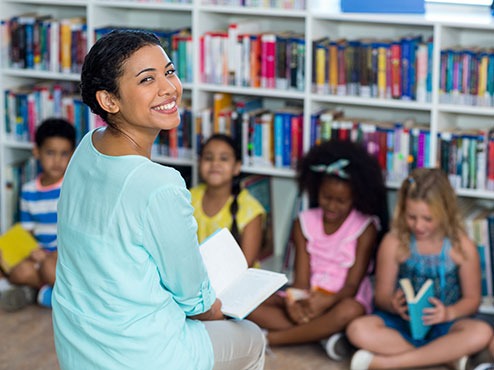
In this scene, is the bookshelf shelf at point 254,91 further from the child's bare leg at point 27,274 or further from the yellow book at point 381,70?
the child's bare leg at point 27,274

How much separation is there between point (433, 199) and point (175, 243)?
4.73ft

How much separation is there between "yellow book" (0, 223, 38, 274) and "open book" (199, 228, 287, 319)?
1.77 meters

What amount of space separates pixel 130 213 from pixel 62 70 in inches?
88.9

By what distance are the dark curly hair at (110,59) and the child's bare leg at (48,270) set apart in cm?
186

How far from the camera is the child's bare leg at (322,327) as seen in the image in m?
3.25

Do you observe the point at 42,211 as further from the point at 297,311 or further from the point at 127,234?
the point at 127,234

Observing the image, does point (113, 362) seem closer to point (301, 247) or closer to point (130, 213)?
point (130, 213)

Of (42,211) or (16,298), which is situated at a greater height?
(42,211)

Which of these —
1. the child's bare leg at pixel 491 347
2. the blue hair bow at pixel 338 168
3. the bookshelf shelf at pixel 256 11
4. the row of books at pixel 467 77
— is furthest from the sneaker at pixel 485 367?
the bookshelf shelf at pixel 256 11

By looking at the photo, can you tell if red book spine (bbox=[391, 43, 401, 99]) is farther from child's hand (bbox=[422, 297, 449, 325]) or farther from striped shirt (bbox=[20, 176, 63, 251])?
striped shirt (bbox=[20, 176, 63, 251])

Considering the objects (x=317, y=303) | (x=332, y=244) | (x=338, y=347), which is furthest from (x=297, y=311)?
(x=332, y=244)

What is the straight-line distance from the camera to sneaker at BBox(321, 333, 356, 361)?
3195 millimetres

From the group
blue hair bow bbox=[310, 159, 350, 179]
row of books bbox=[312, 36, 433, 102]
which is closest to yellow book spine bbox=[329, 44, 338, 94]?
row of books bbox=[312, 36, 433, 102]

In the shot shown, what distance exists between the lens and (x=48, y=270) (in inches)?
146
